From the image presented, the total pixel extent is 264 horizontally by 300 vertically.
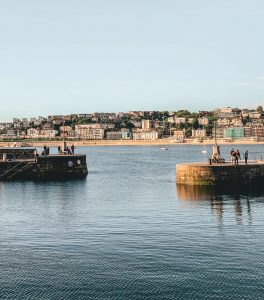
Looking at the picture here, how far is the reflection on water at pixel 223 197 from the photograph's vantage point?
40.2 meters

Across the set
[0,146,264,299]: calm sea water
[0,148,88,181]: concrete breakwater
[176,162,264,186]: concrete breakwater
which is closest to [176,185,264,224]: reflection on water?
[0,146,264,299]: calm sea water

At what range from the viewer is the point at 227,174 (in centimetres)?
5644

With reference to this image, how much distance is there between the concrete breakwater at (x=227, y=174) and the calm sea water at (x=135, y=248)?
5065mm

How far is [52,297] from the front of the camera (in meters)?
22.2

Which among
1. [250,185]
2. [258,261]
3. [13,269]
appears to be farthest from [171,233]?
[250,185]

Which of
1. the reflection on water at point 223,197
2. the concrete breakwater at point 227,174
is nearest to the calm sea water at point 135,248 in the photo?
the reflection on water at point 223,197

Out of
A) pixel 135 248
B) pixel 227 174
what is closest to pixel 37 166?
pixel 227 174

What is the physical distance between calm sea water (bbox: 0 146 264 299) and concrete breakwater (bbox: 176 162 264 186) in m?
5.07

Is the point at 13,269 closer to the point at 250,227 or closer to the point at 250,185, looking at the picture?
the point at 250,227

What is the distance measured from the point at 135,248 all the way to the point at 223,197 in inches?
845

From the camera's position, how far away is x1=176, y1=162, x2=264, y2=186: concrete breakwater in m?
56.3

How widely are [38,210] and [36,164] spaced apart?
2868 centimetres

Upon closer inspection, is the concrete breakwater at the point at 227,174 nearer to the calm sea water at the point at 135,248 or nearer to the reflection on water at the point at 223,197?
the reflection on water at the point at 223,197

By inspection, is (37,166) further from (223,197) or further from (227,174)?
(223,197)
